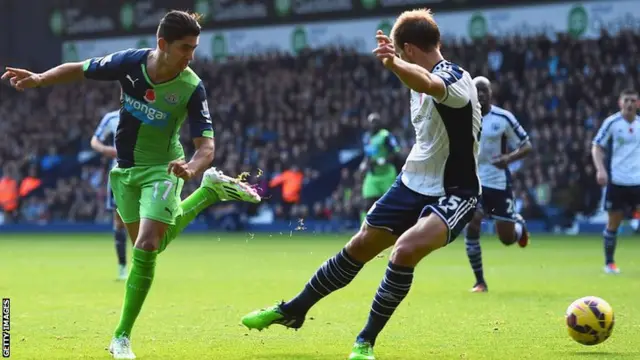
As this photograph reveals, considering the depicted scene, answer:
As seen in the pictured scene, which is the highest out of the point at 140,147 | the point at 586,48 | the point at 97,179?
the point at 140,147

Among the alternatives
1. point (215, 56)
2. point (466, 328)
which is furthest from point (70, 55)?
point (466, 328)

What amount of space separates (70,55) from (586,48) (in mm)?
19458

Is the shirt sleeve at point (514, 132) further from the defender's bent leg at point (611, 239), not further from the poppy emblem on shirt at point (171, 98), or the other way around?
the poppy emblem on shirt at point (171, 98)

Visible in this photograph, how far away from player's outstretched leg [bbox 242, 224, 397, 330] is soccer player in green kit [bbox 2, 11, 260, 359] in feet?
2.86

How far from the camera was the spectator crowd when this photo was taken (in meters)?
30.0

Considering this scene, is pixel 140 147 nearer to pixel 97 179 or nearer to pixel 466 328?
pixel 466 328

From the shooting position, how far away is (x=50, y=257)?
20.7 meters

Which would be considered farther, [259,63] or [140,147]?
[259,63]

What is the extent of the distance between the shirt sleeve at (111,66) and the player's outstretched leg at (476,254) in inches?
249

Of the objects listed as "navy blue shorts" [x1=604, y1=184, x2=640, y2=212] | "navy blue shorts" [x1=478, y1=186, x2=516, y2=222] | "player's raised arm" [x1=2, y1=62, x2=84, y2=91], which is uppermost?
"player's raised arm" [x1=2, y1=62, x2=84, y2=91]

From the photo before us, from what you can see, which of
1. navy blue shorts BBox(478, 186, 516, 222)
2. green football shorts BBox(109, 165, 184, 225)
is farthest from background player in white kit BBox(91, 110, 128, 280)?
green football shorts BBox(109, 165, 184, 225)

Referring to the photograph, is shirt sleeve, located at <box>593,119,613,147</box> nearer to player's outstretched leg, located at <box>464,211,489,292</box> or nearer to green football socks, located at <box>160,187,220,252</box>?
player's outstretched leg, located at <box>464,211,489,292</box>

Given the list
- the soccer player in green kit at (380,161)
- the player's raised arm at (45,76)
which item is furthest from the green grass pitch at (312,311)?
the player's raised arm at (45,76)

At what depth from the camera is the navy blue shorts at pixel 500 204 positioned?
13172 millimetres
